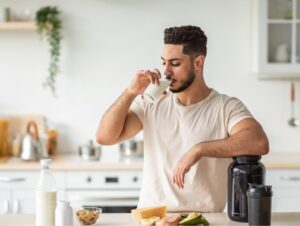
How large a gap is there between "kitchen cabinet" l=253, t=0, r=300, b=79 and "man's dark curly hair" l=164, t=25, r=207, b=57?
5.89 feet

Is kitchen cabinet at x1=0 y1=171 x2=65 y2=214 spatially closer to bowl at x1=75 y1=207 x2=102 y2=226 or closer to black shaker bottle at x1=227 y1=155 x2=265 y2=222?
bowl at x1=75 y1=207 x2=102 y2=226

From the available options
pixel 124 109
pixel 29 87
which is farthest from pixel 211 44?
pixel 124 109

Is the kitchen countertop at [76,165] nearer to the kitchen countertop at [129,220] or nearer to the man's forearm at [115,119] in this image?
the man's forearm at [115,119]

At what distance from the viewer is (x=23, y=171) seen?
4090 millimetres

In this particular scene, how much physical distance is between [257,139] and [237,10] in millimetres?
2284

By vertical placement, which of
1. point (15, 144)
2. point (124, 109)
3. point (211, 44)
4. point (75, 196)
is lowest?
point (75, 196)

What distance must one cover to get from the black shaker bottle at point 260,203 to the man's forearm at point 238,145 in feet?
1.29

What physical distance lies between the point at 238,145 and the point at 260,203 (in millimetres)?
459

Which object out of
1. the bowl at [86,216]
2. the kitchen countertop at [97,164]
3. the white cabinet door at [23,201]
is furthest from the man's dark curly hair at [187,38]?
the white cabinet door at [23,201]

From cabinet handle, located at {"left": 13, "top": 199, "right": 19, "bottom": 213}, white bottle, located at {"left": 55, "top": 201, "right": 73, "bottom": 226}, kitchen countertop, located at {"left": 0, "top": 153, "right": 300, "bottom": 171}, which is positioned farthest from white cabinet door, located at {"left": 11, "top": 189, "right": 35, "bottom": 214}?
white bottle, located at {"left": 55, "top": 201, "right": 73, "bottom": 226}

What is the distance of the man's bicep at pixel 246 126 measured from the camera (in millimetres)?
2584

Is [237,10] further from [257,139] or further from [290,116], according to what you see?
[257,139]

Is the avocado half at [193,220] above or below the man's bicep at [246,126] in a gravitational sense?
below

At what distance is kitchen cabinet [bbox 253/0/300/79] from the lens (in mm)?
4402
